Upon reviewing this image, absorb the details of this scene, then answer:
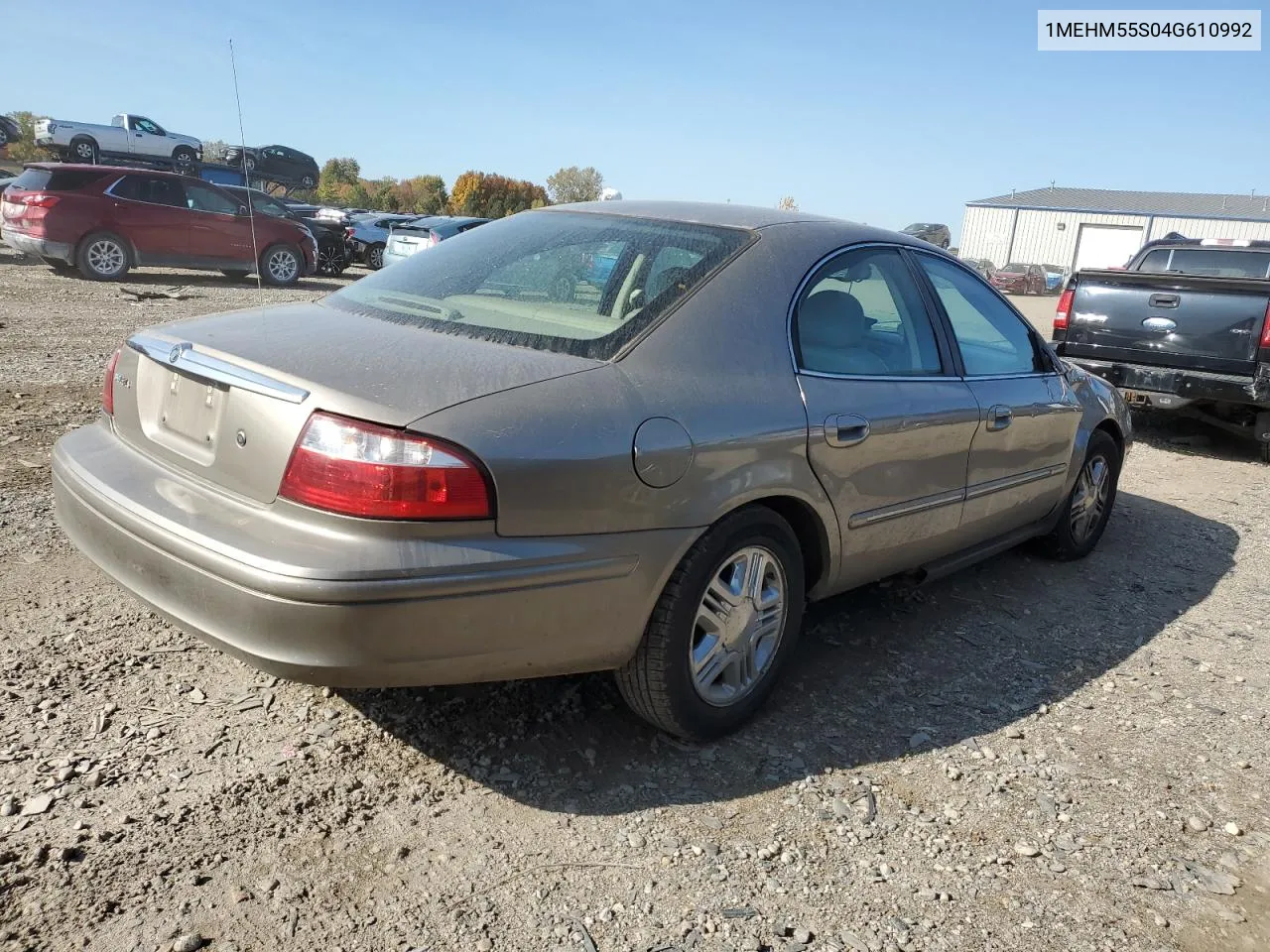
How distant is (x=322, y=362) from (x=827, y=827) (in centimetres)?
182

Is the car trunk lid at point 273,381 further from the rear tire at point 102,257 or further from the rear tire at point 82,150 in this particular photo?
the rear tire at point 82,150

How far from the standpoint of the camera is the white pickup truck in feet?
96.0

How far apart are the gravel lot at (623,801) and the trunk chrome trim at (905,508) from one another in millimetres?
614

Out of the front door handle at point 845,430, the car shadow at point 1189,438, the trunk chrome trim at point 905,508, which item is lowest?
the car shadow at point 1189,438

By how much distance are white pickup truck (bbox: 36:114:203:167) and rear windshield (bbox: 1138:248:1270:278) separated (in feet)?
86.3

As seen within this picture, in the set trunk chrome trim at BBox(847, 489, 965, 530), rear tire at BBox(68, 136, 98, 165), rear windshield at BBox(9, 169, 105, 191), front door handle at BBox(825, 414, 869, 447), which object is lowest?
trunk chrome trim at BBox(847, 489, 965, 530)

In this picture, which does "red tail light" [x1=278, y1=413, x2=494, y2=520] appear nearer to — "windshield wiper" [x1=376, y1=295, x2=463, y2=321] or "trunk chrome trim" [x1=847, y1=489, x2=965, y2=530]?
"windshield wiper" [x1=376, y1=295, x2=463, y2=321]

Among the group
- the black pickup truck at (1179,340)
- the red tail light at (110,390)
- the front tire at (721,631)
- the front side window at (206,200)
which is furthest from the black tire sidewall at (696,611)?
the front side window at (206,200)

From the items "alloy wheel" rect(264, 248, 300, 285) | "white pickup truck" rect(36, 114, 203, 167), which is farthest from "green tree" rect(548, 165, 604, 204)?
"alloy wheel" rect(264, 248, 300, 285)

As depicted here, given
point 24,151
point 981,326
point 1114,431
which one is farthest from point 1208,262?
point 24,151

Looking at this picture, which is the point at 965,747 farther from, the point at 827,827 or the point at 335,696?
the point at 335,696

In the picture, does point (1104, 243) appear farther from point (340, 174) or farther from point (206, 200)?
point (206, 200)

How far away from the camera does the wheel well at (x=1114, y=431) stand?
520cm

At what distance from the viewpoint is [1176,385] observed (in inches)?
305
